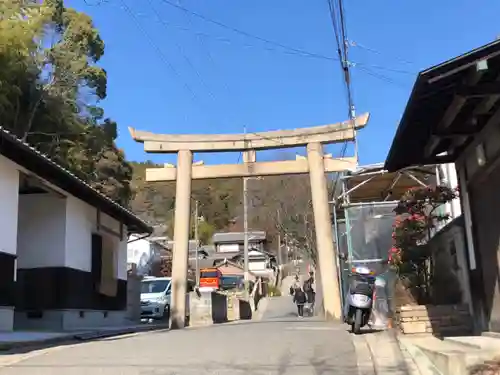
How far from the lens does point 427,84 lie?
6.49 meters

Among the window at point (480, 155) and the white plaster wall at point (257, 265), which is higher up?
the white plaster wall at point (257, 265)

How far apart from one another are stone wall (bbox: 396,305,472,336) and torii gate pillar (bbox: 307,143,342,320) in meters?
8.38

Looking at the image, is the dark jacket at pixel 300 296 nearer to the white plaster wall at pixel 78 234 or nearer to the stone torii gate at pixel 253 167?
the stone torii gate at pixel 253 167

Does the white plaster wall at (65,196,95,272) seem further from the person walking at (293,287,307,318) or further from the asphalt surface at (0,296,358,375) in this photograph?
the person walking at (293,287,307,318)

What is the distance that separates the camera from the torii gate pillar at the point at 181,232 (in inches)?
754

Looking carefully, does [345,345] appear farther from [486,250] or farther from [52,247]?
Result: [52,247]

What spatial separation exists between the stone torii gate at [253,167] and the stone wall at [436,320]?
8.68m

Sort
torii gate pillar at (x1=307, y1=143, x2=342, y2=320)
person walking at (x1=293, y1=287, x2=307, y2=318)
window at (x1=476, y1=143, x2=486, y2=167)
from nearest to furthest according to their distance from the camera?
window at (x1=476, y1=143, x2=486, y2=167) → torii gate pillar at (x1=307, y1=143, x2=342, y2=320) → person walking at (x1=293, y1=287, x2=307, y2=318)

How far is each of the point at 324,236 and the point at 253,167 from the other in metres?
3.52

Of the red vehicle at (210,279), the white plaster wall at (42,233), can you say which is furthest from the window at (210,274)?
the white plaster wall at (42,233)

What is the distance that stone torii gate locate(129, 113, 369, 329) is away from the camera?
19281 millimetres

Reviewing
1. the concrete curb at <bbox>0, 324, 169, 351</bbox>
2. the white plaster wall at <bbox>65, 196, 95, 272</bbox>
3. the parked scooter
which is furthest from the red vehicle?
the parked scooter

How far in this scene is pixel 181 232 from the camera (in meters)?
19.7

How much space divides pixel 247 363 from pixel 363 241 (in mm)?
9431
